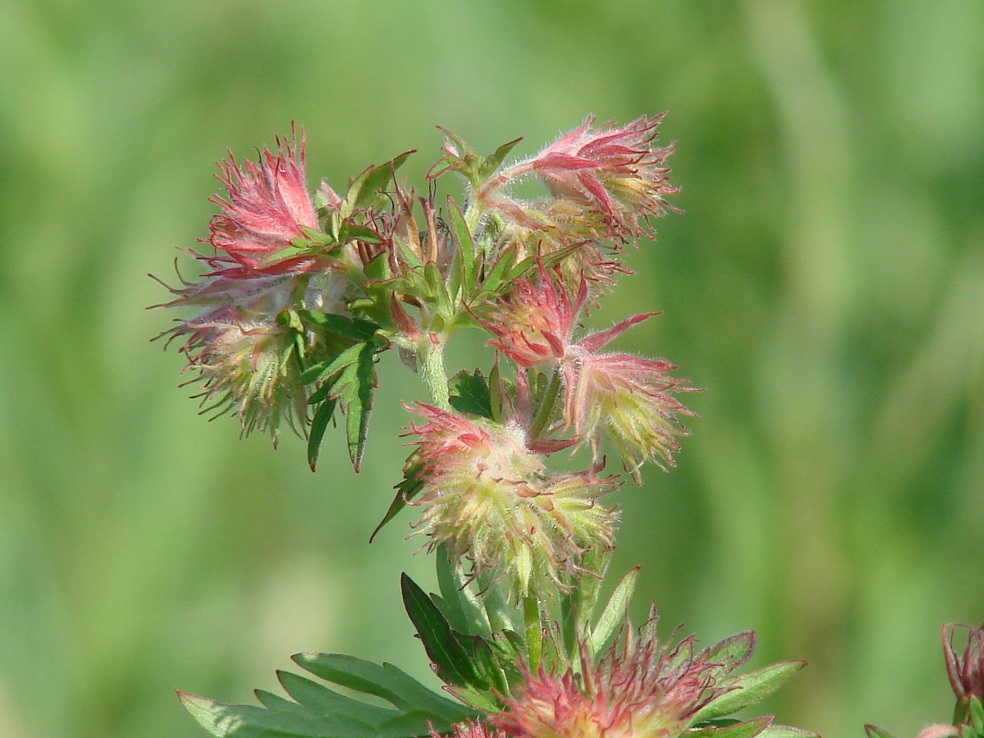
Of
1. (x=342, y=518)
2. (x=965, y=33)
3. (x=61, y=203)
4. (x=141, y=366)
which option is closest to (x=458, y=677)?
(x=342, y=518)

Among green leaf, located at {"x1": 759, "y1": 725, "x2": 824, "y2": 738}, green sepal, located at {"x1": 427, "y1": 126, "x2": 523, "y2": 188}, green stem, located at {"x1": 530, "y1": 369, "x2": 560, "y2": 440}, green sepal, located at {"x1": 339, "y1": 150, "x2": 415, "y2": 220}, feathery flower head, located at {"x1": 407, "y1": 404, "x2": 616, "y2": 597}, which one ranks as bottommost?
green leaf, located at {"x1": 759, "y1": 725, "x2": 824, "y2": 738}

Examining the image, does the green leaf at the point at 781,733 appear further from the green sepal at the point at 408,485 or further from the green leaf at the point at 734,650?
the green sepal at the point at 408,485

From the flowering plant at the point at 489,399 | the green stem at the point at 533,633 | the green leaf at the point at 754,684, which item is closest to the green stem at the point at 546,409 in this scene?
the flowering plant at the point at 489,399

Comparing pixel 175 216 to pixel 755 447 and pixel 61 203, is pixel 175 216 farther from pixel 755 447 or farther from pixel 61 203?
pixel 755 447

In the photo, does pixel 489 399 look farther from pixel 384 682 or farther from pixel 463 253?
pixel 384 682

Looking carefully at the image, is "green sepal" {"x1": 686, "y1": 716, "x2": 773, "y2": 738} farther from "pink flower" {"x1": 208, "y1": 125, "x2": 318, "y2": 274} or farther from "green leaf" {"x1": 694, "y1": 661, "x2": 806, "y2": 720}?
"pink flower" {"x1": 208, "y1": 125, "x2": 318, "y2": 274}

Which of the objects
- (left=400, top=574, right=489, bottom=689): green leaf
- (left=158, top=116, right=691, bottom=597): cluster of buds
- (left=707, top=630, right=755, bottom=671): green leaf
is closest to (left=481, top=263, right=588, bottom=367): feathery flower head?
(left=158, top=116, right=691, bottom=597): cluster of buds
